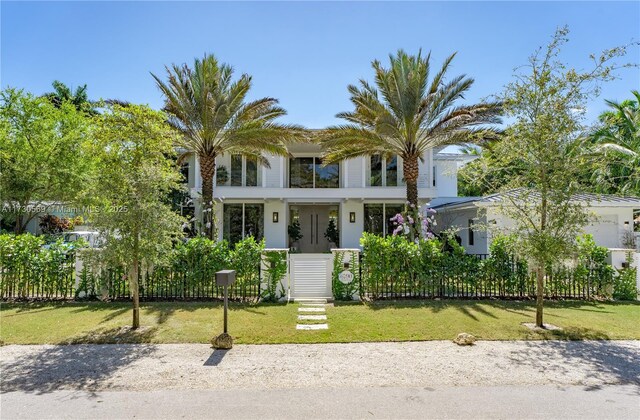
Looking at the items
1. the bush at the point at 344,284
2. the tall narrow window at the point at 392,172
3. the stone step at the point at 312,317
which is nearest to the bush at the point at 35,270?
the stone step at the point at 312,317

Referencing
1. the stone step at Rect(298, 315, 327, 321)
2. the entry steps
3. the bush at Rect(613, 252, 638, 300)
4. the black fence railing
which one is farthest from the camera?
the bush at Rect(613, 252, 638, 300)

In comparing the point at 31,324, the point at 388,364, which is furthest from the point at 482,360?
the point at 31,324

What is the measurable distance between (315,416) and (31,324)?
660cm

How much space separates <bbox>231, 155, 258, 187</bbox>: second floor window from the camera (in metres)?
18.2

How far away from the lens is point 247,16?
968 centimetres

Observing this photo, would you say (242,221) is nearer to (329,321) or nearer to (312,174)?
(312,174)

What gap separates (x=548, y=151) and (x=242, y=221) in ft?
46.9

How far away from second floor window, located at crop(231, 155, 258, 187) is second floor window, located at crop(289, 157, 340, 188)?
1976mm

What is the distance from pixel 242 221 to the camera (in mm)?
18359

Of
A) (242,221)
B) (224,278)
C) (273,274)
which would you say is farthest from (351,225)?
(224,278)

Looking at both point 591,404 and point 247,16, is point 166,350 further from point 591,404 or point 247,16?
point 247,16

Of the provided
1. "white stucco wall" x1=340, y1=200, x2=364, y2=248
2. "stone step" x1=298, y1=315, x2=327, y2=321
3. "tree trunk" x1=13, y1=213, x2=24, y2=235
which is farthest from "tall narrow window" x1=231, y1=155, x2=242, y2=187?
"stone step" x1=298, y1=315, x2=327, y2=321

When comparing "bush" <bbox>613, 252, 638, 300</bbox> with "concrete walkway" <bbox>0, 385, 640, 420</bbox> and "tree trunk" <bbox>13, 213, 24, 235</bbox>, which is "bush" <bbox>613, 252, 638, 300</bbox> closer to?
"concrete walkway" <bbox>0, 385, 640, 420</bbox>

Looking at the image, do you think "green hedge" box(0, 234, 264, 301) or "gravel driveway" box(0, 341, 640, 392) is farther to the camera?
"green hedge" box(0, 234, 264, 301)
